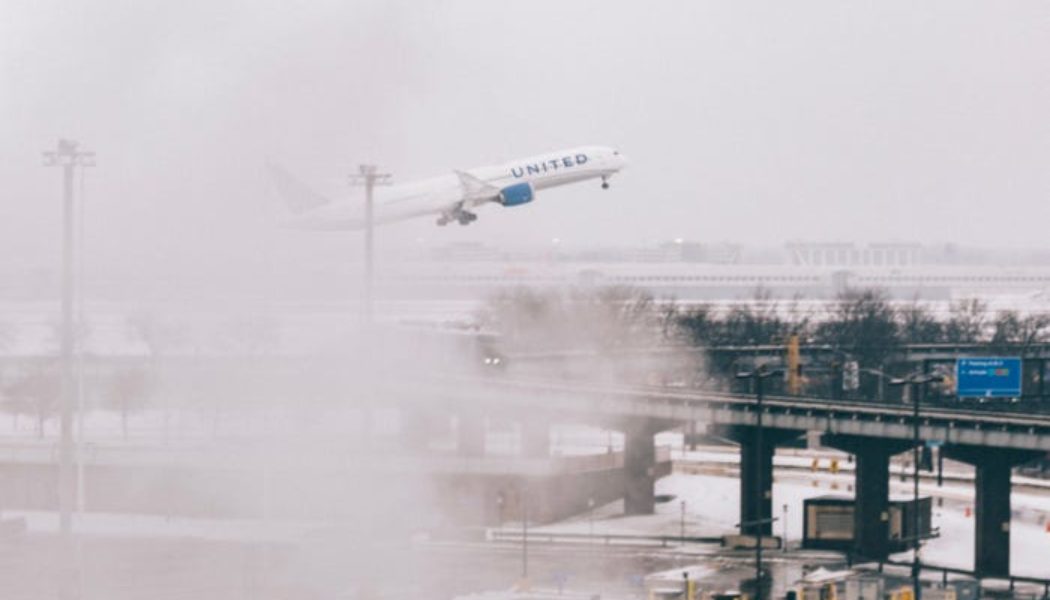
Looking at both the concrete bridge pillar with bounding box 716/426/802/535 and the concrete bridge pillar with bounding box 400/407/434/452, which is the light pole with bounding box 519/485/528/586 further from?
the concrete bridge pillar with bounding box 716/426/802/535

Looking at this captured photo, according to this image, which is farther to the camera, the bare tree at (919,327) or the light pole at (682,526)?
the bare tree at (919,327)

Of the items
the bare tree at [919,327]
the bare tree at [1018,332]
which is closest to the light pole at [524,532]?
the bare tree at [1018,332]

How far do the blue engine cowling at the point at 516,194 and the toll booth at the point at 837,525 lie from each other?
15767mm

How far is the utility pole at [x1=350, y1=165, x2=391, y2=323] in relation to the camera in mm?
53156

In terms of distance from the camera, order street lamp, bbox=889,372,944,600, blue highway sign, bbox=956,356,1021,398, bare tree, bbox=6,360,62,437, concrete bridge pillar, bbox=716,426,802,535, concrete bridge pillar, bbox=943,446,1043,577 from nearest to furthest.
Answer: street lamp, bbox=889,372,944,600 < bare tree, bbox=6,360,62,437 < concrete bridge pillar, bbox=943,446,1043,577 < concrete bridge pillar, bbox=716,426,802,535 < blue highway sign, bbox=956,356,1021,398

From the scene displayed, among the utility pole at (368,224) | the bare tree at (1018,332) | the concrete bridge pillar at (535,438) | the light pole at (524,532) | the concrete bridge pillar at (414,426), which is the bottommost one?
the light pole at (524,532)

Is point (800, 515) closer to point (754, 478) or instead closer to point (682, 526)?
point (754, 478)

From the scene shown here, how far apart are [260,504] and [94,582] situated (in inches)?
184

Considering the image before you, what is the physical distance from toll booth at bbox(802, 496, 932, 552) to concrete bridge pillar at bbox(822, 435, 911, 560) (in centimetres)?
29

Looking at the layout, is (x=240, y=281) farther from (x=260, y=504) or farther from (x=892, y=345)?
(x=892, y=345)

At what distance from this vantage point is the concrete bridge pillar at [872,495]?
8019 centimetres

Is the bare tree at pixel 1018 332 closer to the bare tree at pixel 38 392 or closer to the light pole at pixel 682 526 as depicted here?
the light pole at pixel 682 526

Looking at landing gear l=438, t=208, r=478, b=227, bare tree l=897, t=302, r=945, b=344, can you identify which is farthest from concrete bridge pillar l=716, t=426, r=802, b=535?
bare tree l=897, t=302, r=945, b=344

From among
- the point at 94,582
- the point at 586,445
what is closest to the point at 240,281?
the point at 94,582
